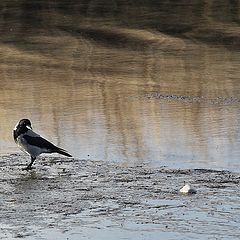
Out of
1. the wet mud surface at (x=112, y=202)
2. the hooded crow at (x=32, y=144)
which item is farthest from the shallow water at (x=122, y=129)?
the hooded crow at (x=32, y=144)

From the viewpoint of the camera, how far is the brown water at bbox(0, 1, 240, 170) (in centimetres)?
1166

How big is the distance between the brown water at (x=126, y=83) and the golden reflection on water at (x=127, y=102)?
15mm

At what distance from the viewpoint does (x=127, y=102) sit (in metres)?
15.0

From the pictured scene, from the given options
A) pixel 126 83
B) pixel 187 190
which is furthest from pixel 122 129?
pixel 126 83

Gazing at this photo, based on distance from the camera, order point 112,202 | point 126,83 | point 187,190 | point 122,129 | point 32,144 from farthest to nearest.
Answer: point 126,83 → point 122,129 → point 32,144 → point 187,190 → point 112,202

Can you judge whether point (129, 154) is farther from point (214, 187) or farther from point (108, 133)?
point (214, 187)

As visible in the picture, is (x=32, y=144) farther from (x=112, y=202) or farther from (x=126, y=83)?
(x=126, y=83)

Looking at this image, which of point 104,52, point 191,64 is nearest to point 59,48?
point 104,52

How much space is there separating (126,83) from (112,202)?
8.70 metres

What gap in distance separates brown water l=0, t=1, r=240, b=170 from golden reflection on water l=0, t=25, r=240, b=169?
2 centimetres

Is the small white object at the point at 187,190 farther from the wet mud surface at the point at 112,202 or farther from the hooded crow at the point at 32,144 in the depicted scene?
the hooded crow at the point at 32,144

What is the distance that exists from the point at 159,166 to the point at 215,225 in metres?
2.59

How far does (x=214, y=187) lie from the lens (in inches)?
362

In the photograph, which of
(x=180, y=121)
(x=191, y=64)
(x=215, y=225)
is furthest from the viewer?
(x=191, y=64)
